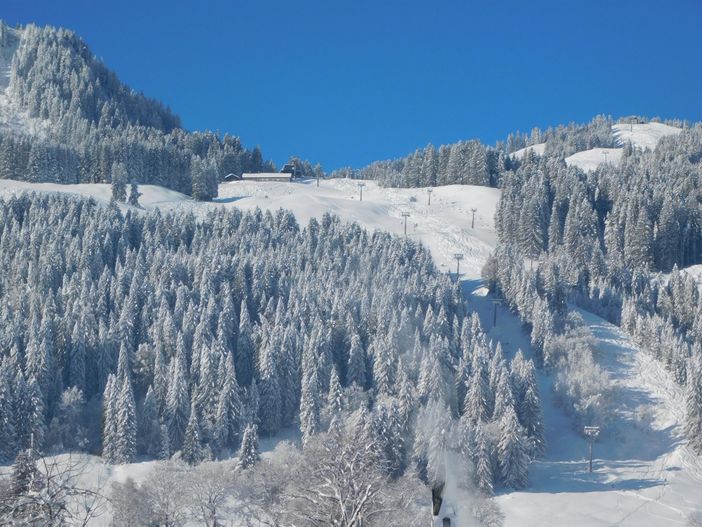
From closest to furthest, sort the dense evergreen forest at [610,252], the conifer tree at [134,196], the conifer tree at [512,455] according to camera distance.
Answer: the conifer tree at [512,455] < the dense evergreen forest at [610,252] < the conifer tree at [134,196]

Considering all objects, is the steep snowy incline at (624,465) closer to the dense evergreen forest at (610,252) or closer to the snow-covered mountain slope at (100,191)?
the dense evergreen forest at (610,252)

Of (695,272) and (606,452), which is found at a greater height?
(695,272)

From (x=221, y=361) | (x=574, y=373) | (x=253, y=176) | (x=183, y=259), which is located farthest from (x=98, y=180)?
(x=574, y=373)

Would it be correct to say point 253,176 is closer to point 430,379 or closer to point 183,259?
point 183,259

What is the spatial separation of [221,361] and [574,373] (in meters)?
32.1

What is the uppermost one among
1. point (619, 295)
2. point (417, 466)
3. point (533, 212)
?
point (533, 212)

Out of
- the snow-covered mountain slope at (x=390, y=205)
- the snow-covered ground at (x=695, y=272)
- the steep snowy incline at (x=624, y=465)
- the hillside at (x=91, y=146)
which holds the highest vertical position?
the hillside at (x=91, y=146)

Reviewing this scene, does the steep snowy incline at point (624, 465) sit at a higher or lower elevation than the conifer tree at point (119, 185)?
lower

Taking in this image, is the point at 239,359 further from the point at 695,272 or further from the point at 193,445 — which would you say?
the point at 695,272

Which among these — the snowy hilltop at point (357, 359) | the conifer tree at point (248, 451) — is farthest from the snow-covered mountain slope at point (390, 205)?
the conifer tree at point (248, 451)

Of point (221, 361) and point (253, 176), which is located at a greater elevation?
point (253, 176)

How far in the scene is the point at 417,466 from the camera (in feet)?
198

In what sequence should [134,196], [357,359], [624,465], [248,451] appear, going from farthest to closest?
[134,196]
[357,359]
[624,465]
[248,451]

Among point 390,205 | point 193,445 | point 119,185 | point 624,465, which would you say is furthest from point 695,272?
point 119,185
